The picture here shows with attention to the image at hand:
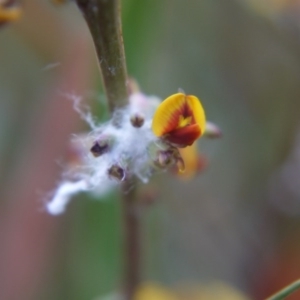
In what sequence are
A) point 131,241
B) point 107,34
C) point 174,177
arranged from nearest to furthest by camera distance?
1. point 107,34
2. point 131,241
3. point 174,177

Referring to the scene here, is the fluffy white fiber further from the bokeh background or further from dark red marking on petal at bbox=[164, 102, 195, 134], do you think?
the bokeh background

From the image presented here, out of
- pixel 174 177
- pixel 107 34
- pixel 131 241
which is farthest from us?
pixel 174 177

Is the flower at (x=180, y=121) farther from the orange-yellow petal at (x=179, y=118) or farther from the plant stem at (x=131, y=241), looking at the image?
the plant stem at (x=131, y=241)

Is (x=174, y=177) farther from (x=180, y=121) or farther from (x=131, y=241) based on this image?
(x=180, y=121)

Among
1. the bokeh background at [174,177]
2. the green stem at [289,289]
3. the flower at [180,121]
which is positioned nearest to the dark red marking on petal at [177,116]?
the flower at [180,121]

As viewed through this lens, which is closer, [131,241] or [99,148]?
[99,148]

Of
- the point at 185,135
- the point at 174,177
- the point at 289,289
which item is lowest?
the point at 289,289

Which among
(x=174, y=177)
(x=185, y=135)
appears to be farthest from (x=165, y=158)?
(x=174, y=177)

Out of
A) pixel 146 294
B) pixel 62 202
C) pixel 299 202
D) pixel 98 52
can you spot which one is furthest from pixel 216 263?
pixel 98 52
